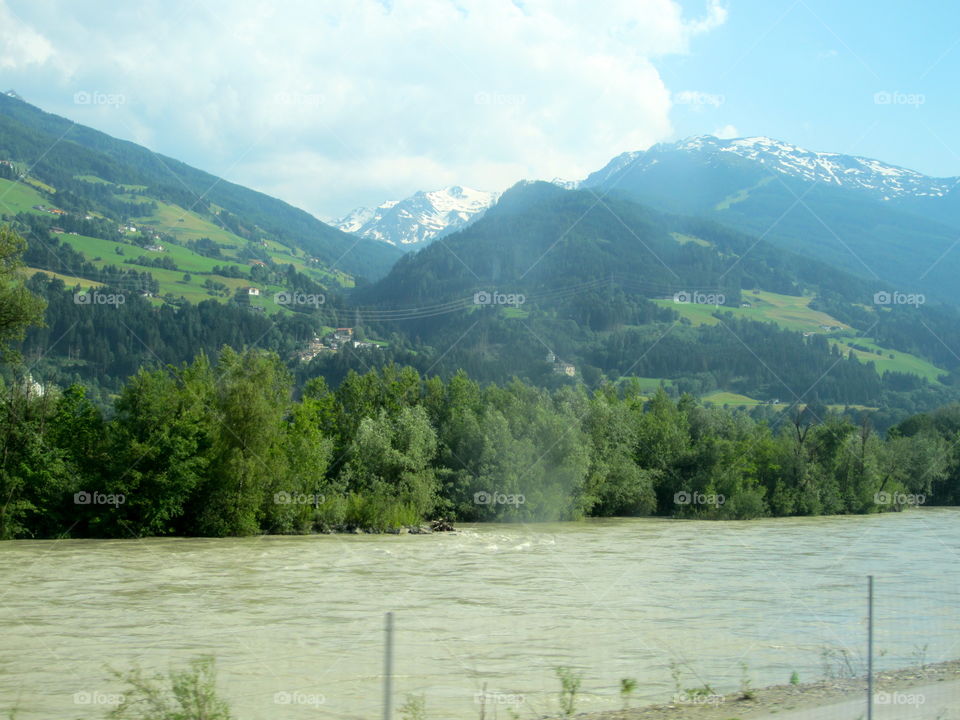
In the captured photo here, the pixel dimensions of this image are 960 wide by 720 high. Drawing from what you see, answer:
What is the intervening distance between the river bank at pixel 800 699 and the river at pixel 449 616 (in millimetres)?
1863

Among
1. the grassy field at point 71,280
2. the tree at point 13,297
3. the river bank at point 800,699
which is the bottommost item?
the river bank at point 800,699

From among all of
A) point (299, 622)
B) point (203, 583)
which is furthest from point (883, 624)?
point (203, 583)

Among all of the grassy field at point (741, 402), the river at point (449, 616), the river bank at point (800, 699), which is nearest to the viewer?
the river bank at point (800, 699)

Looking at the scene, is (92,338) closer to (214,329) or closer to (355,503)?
(214,329)

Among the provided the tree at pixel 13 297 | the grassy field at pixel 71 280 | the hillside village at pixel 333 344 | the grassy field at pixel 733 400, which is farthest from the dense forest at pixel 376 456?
the grassy field at pixel 71 280

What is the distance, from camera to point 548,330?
18950cm

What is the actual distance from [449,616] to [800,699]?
14264 mm

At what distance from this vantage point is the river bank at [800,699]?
11812 mm

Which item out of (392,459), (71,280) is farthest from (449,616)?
(71,280)

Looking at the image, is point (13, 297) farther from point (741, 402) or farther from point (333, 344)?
point (741, 402)

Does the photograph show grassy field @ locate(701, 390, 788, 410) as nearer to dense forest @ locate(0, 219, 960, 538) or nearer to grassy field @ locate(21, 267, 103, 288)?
dense forest @ locate(0, 219, 960, 538)

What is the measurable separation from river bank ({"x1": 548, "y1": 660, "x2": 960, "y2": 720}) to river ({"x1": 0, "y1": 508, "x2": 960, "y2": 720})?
1863 mm

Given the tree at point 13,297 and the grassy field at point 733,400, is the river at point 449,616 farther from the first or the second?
the grassy field at point 733,400

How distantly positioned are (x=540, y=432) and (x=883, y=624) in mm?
43959
